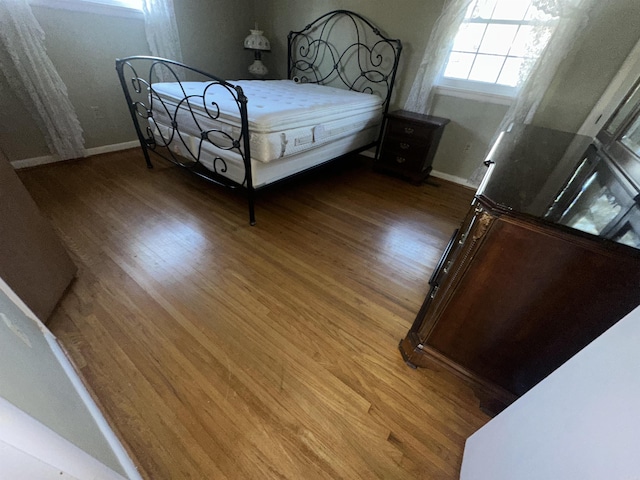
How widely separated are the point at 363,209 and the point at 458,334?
1.45 meters

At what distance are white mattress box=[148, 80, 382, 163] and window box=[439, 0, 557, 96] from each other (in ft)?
2.88

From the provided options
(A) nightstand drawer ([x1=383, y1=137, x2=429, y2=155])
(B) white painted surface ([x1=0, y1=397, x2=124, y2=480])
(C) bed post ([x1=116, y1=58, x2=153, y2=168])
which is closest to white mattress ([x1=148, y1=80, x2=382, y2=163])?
(C) bed post ([x1=116, y1=58, x2=153, y2=168])

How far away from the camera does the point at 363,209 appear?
2.30 meters

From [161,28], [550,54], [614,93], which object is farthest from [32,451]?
[161,28]

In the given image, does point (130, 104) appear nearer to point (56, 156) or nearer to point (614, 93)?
point (56, 156)

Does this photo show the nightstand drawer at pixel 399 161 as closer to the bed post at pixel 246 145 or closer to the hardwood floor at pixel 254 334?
the hardwood floor at pixel 254 334

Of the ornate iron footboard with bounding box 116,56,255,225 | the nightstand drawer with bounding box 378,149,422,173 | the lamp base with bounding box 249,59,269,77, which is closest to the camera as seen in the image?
the ornate iron footboard with bounding box 116,56,255,225

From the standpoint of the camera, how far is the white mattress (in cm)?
167

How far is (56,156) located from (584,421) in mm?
3831

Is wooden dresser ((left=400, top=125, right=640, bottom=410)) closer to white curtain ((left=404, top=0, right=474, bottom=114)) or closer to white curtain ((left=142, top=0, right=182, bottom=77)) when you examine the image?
white curtain ((left=404, top=0, right=474, bottom=114))

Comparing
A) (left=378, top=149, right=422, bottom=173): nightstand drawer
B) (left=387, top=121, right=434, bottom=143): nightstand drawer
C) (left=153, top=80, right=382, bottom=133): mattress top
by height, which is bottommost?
(left=378, top=149, right=422, bottom=173): nightstand drawer

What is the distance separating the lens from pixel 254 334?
125 cm

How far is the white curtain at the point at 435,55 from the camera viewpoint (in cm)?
224

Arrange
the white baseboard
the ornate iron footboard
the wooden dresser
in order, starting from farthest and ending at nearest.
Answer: the white baseboard, the ornate iron footboard, the wooden dresser
